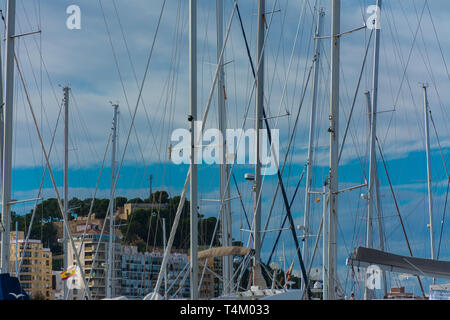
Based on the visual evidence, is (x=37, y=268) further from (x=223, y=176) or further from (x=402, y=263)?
(x=402, y=263)

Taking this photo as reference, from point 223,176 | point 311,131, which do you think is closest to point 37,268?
point 311,131

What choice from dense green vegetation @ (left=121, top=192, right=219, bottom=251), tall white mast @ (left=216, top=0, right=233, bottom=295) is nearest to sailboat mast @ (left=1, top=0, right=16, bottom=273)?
tall white mast @ (left=216, top=0, right=233, bottom=295)

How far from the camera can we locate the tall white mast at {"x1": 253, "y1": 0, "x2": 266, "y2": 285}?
73.4ft

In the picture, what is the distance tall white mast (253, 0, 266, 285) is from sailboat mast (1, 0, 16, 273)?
7027mm

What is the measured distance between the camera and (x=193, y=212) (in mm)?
18297

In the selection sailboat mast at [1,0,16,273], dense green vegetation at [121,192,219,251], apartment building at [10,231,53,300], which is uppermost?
sailboat mast at [1,0,16,273]

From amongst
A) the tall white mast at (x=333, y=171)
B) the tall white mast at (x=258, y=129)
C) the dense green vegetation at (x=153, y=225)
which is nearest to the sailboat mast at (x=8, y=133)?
the tall white mast at (x=258, y=129)

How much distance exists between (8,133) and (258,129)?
737 cm

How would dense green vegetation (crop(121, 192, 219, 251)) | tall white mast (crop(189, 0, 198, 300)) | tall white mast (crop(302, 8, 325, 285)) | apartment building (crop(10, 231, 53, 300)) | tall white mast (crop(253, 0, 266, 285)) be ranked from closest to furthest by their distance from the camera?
tall white mast (crop(189, 0, 198, 300)) < tall white mast (crop(253, 0, 266, 285)) < tall white mast (crop(302, 8, 325, 285)) < dense green vegetation (crop(121, 192, 219, 251)) < apartment building (crop(10, 231, 53, 300))

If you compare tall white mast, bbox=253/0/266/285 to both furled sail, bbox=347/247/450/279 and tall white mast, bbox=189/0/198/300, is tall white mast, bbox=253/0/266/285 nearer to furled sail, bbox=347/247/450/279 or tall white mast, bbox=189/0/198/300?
furled sail, bbox=347/247/450/279

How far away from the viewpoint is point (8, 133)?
2031cm

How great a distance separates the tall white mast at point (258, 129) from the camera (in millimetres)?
22359
